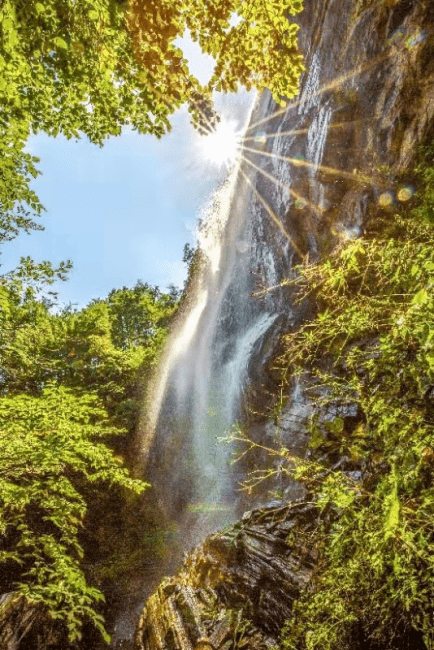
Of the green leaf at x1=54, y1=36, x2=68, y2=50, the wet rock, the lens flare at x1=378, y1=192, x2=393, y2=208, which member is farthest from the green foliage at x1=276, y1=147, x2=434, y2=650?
the lens flare at x1=378, y1=192, x2=393, y2=208

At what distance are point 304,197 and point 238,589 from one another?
46.1 feet

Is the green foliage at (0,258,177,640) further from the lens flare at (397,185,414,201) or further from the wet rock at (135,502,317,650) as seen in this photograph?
the lens flare at (397,185,414,201)

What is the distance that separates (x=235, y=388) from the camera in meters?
18.8

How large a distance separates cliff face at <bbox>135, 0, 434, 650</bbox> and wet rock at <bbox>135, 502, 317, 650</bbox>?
0.06 feet

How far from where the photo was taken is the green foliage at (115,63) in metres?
3.19

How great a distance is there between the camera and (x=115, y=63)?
3.61 m

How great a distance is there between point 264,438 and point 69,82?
13803 mm

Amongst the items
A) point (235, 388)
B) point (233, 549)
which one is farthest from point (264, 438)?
point (233, 549)

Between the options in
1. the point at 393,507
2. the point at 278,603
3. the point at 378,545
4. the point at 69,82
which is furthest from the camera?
the point at 278,603

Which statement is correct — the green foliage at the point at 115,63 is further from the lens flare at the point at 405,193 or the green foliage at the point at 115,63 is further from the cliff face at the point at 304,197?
the lens flare at the point at 405,193

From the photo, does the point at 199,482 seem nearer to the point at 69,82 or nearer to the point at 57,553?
the point at 57,553

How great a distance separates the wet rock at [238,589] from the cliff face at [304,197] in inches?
0.7

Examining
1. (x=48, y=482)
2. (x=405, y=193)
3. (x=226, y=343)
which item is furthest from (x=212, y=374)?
(x=48, y=482)

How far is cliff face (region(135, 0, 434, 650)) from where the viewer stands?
507cm
